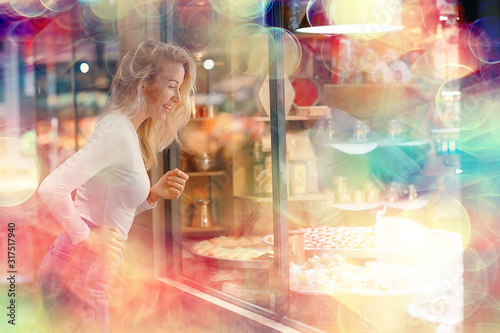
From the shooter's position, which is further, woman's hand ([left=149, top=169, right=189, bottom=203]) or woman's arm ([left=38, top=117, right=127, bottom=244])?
woman's hand ([left=149, top=169, right=189, bottom=203])

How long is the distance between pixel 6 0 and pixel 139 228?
2.27 metres

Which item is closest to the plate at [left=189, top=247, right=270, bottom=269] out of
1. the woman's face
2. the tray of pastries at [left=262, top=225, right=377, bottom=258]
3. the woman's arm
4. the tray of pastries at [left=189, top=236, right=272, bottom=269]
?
the tray of pastries at [left=189, top=236, right=272, bottom=269]

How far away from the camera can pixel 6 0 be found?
504cm

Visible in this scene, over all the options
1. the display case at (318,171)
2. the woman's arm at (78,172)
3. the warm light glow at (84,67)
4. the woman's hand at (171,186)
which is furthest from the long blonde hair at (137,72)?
the warm light glow at (84,67)

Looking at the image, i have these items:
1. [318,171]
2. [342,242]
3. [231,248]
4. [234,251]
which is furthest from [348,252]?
[318,171]

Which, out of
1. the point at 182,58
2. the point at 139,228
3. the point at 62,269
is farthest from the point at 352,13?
the point at 139,228

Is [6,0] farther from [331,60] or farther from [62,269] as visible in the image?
[62,269]

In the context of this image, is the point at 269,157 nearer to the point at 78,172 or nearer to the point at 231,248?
the point at 231,248

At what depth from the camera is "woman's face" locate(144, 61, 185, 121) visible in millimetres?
2381

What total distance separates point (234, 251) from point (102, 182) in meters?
1.60

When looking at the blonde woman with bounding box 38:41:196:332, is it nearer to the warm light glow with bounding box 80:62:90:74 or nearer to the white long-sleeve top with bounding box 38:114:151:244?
the white long-sleeve top with bounding box 38:114:151:244

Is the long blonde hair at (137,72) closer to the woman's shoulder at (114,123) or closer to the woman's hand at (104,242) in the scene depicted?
the woman's shoulder at (114,123)

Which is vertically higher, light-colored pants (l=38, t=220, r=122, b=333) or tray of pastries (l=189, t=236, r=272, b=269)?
light-colored pants (l=38, t=220, r=122, b=333)

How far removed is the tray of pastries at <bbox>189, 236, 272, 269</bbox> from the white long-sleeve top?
3.87 ft
